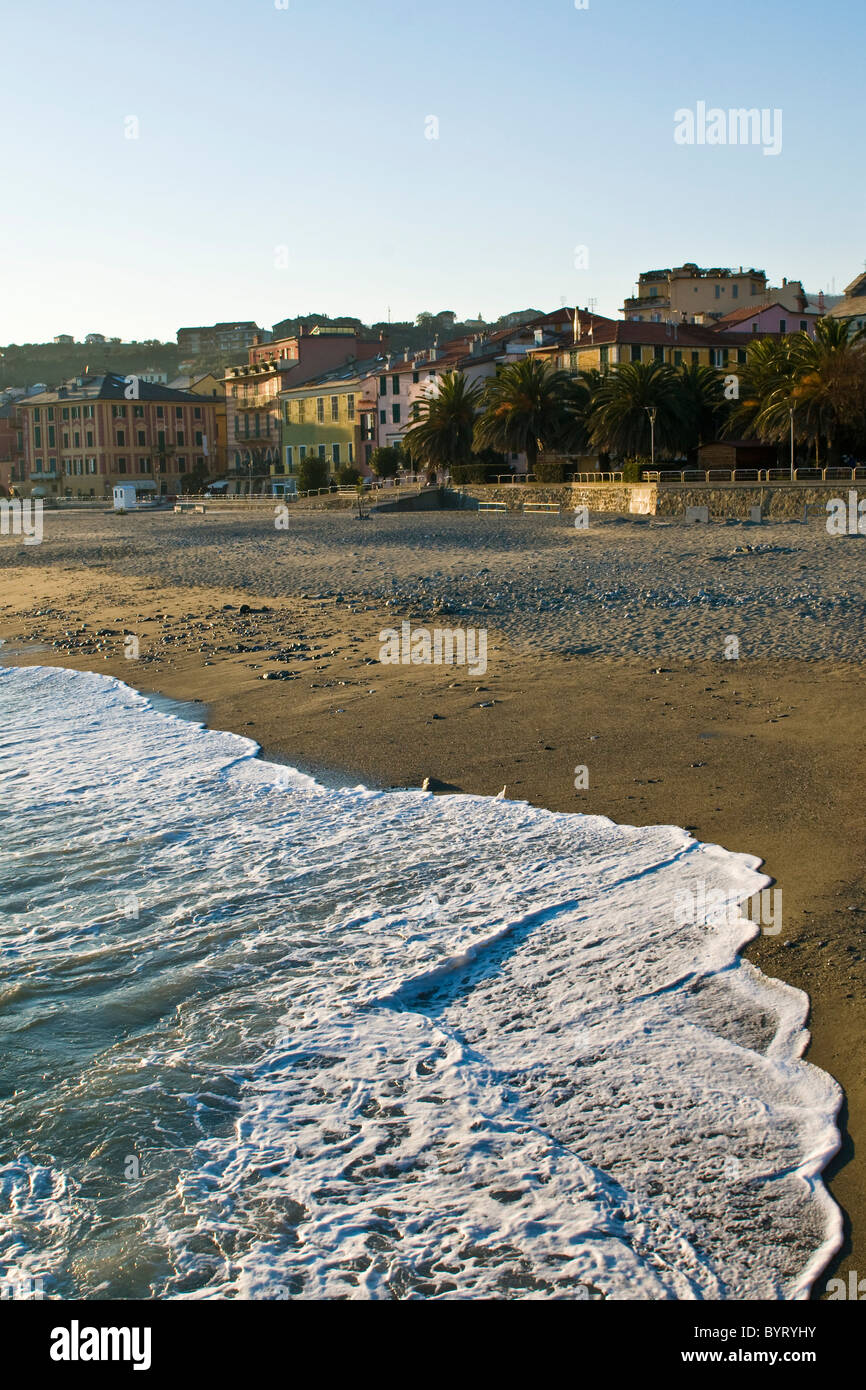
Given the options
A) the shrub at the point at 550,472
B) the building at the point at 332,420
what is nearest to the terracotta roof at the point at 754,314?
the building at the point at 332,420

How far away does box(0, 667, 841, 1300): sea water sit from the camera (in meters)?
4.61

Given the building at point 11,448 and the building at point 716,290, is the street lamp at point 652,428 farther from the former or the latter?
the building at point 11,448

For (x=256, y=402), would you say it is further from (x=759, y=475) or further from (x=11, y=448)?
(x=759, y=475)

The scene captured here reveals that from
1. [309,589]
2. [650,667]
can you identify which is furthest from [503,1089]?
[309,589]

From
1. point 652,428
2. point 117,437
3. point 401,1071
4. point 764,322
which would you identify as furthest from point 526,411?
point 117,437

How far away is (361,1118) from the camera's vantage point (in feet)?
18.2

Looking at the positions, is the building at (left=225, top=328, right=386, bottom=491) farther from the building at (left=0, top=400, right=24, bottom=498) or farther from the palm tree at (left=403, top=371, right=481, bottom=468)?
the palm tree at (left=403, top=371, right=481, bottom=468)

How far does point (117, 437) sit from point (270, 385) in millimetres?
14851

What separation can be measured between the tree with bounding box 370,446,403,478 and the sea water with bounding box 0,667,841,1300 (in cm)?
6212

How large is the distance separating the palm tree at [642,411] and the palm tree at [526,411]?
4688 mm

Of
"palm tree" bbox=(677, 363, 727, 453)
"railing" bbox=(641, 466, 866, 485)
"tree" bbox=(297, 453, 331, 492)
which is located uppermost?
"palm tree" bbox=(677, 363, 727, 453)

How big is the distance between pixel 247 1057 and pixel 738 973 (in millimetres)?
2636

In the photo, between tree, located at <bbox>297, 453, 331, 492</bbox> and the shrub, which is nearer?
the shrub

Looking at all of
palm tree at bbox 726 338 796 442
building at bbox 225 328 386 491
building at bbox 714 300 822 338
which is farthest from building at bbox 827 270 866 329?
building at bbox 225 328 386 491
